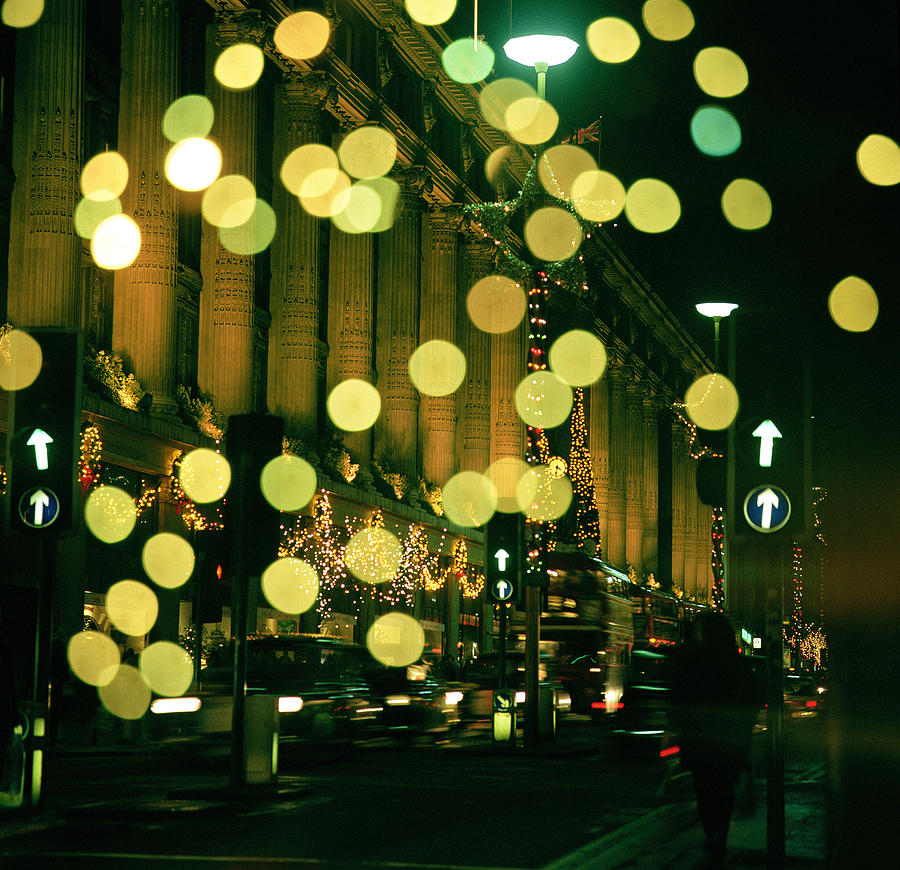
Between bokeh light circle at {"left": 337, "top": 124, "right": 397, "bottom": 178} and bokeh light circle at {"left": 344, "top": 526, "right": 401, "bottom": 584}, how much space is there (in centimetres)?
1248

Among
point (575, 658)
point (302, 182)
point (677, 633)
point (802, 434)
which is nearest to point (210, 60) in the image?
point (302, 182)

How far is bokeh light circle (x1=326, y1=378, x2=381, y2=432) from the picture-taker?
5128cm

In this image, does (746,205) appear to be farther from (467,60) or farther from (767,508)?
(467,60)

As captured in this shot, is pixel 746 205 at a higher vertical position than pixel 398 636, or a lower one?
higher

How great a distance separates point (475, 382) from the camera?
64.9 m

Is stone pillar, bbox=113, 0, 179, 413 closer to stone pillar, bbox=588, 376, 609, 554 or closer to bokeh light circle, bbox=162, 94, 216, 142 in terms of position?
bokeh light circle, bbox=162, 94, 216, 142

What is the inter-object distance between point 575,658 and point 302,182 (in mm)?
17095

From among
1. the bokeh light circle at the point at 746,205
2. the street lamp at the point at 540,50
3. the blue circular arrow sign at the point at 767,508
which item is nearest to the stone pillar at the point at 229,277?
the street lamp at the point at 540,50

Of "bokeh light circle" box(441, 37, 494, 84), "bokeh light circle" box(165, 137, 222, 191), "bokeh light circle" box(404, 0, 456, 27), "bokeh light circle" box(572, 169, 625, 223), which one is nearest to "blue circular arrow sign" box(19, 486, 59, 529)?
"bokeh light circle" box(165, 137, 222, 191)

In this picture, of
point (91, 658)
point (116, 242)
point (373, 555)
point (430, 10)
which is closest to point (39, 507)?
point (91, 658)

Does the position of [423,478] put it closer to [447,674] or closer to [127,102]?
[447,674]

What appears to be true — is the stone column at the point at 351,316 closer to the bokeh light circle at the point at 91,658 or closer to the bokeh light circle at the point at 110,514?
the bokeh light circle at the point at 110,514

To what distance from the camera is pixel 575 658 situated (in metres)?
42.0

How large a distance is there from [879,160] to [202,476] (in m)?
33.9
